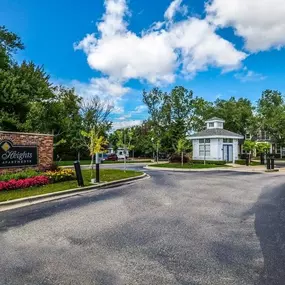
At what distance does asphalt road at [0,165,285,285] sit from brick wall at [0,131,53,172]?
6396 millimetres

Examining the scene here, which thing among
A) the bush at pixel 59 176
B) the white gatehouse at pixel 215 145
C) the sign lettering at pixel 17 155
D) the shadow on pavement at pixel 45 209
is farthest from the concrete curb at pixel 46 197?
the white gatehouse at pixel 215 145

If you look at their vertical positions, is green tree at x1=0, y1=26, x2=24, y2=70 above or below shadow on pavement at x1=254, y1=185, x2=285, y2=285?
above

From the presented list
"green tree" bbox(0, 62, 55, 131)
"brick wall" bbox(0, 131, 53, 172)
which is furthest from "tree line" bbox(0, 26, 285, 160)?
"brick wall" bbox(0, 131, 53, 172)

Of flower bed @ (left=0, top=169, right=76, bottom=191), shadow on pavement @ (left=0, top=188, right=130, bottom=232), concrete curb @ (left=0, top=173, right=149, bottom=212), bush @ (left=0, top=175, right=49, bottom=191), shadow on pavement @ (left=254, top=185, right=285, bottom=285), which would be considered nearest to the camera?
shadow on pavement @ (left=254, top=185, right=285, bottom=285)

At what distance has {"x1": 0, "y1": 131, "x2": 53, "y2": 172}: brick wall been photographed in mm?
14277

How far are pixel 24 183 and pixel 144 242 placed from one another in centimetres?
848

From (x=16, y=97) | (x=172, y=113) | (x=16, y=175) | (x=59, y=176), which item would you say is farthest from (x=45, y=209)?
(x=172, y=113)

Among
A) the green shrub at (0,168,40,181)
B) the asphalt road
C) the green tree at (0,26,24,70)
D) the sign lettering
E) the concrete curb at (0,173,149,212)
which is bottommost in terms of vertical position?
the asphalt road

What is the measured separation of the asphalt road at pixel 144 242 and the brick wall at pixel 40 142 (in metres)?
6.40

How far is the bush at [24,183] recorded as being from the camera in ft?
38.2

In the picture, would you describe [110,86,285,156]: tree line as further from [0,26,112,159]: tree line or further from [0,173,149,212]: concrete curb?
[0,173,149,212]: concrete curb

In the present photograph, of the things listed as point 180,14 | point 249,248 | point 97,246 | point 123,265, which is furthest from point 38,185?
point 180,14

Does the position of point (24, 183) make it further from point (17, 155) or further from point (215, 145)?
point (215, 145)

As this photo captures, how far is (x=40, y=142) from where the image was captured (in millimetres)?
15727
